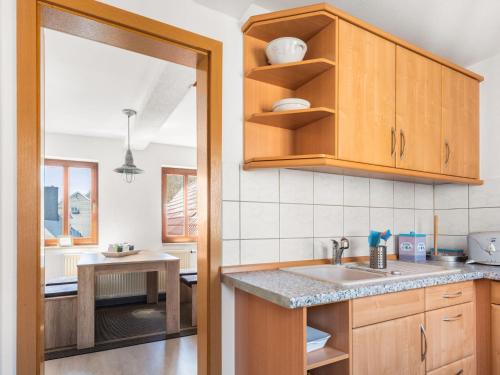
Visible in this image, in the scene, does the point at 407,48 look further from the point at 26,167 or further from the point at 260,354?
the point at 26,167

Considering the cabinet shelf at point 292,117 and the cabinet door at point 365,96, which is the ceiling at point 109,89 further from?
the cabinet door at point 365,96

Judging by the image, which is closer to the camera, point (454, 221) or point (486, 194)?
point (486, 194)

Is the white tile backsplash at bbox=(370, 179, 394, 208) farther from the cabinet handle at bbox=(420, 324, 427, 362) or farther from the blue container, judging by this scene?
the cabinet handle at bbox=(420, 324, 427, 362)

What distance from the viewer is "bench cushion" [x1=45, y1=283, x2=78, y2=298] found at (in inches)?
120

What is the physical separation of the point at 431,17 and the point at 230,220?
1647mm

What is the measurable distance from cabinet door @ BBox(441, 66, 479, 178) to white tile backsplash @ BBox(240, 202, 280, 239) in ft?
3.91

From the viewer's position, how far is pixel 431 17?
188 centimetres

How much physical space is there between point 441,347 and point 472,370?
0.38 metres

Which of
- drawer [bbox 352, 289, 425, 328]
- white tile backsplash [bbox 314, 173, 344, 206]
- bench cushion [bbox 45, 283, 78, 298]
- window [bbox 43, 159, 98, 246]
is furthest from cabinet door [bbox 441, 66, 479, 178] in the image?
window [bbox 43, 159, 98, 246]

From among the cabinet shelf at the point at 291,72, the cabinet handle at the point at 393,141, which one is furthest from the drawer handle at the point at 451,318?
the cabinet shelf at the point at 291,72

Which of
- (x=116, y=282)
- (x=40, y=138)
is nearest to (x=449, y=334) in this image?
(x=40, y=138)

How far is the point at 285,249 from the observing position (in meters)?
1.87

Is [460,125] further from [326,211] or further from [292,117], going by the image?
[292,117]

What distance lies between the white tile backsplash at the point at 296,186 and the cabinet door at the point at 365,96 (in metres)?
0.37
